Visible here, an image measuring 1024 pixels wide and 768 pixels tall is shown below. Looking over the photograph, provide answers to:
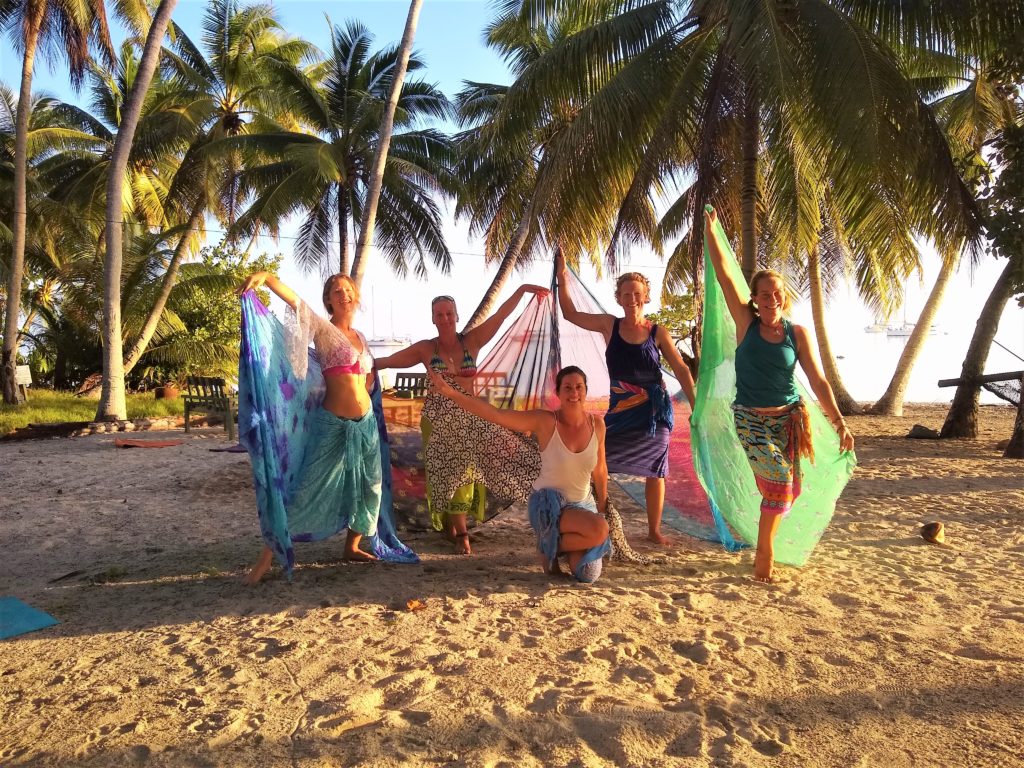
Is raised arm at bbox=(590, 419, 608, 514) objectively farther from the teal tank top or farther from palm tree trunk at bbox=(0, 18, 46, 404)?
palm tree trunk at bbox=(0, 18, 46, 404)

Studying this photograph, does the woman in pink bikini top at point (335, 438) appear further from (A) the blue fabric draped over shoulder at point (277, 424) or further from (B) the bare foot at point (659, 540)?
(B) the bare foot at point (659, 540)

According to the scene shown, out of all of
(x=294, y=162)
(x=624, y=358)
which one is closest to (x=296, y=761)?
(x=624, y=358)

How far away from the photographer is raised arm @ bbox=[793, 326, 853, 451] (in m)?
3.62

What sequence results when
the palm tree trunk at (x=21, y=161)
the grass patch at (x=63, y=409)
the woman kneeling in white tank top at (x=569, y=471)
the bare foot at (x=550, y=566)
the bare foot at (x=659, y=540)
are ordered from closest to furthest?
the woman kneeling in white tank top at (x=569, y=471) < the bare foot at (x=550, y=566) < the bare foot at (x=659, y=540) < the grass patch at (x=63, y=409) < the palm tree trunk at (x=21, y=161)

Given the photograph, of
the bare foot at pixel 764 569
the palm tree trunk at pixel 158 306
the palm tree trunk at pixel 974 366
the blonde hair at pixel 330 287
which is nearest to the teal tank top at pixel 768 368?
the bare foot at pixel 764 569

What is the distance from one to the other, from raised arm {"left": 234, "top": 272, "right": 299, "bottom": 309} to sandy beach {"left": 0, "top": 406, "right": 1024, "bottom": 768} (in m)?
1.43

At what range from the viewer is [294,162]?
15148 mm

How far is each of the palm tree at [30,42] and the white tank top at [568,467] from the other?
14506 millimetres

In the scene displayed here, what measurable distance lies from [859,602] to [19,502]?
606 cm

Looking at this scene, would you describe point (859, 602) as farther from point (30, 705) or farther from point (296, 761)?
point (30, 705)

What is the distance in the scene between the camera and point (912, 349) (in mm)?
13906

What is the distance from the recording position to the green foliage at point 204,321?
1786 cm

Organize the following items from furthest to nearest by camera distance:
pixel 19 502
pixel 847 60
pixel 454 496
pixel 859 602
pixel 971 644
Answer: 1. pixel 847 60
2. pixel 19 502
3. pixel 454 496
4. pixel 859 602
5. pixel 971 644

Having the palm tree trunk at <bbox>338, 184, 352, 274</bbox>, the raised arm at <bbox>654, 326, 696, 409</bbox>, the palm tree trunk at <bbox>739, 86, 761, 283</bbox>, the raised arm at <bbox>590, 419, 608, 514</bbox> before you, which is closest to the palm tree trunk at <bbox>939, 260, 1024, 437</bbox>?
the palm tree trunk at <bbox>739, 86, 761, 283</bbox>
